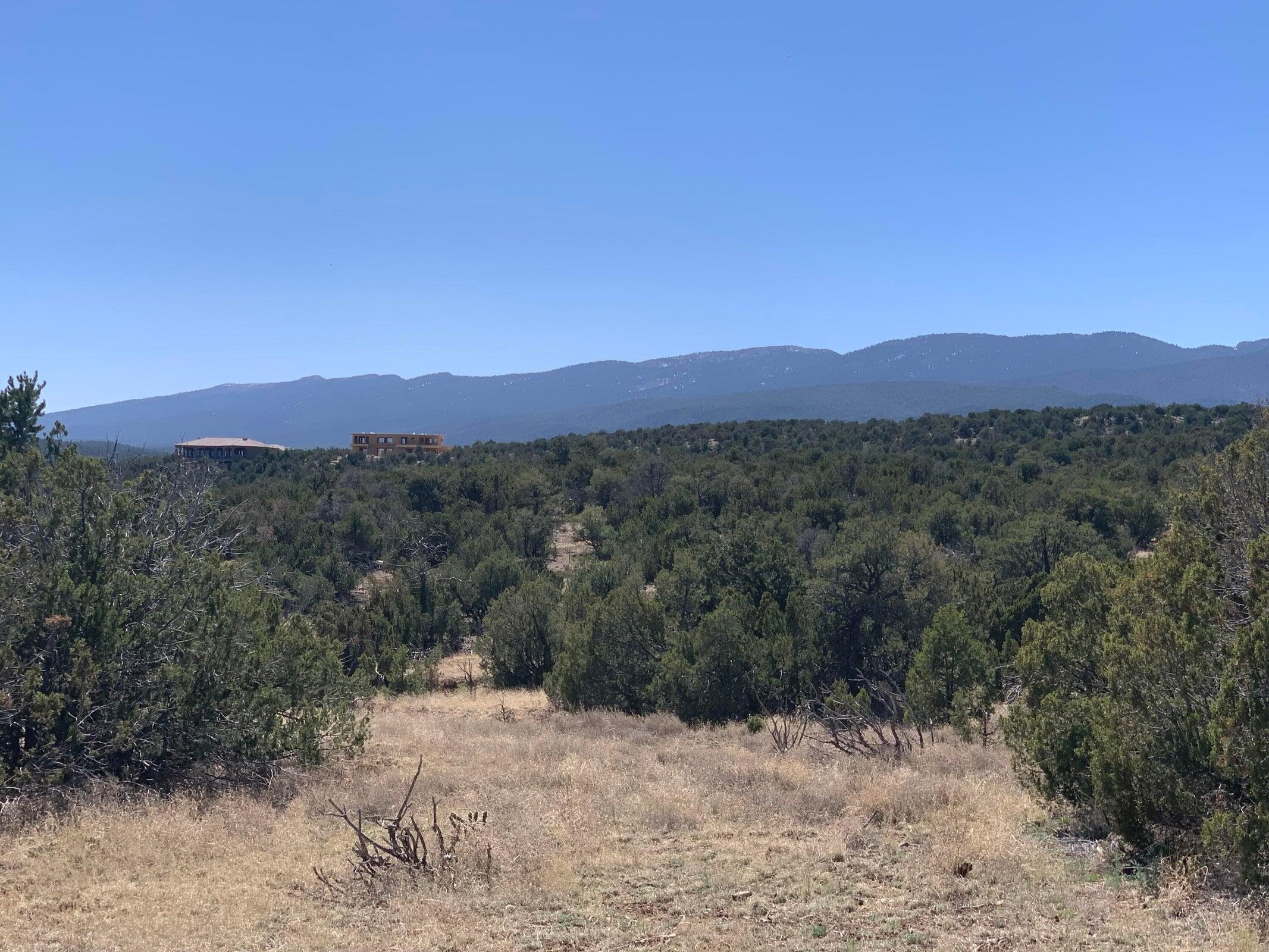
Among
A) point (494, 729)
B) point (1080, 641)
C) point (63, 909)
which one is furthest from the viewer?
point (494, 729)

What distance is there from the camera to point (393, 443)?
320ft

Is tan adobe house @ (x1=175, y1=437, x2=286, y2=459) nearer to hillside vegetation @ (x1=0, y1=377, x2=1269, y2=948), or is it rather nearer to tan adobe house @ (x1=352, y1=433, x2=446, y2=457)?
tan adobe house @ (x1=352, y1=433, x2=446, y2=457)

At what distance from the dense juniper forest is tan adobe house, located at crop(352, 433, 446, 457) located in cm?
3280

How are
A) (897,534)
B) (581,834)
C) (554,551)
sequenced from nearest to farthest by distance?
(581,834), (897,534), (554,551)

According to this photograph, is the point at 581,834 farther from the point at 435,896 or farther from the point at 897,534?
the point at 897,534

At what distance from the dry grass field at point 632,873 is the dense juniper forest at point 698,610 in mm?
758

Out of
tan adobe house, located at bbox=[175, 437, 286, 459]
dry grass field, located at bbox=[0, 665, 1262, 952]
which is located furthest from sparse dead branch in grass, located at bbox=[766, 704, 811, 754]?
tan adobe house, located at bbox=[175, 437, 286, 459]

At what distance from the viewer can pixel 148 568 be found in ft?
40.8

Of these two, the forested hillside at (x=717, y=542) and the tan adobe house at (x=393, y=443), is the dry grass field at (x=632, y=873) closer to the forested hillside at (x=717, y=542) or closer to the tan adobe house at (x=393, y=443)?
the forested hillside at (x=717, y=542)

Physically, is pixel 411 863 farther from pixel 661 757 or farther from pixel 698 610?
pixel 698 610

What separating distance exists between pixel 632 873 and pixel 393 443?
92.7 m

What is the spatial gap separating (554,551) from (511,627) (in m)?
15.5

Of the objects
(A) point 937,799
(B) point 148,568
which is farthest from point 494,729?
(A) point 937,799

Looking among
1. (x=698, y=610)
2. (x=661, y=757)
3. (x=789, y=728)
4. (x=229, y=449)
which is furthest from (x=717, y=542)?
(x=229, y=449)
